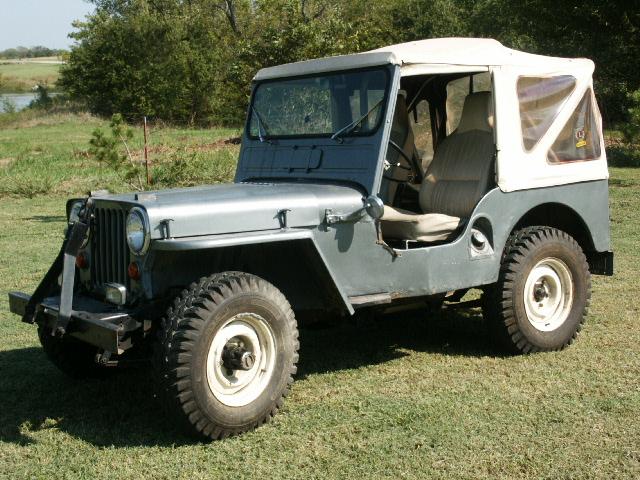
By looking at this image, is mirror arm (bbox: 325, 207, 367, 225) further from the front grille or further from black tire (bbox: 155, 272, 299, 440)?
the front grille

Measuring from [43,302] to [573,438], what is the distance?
118 inches

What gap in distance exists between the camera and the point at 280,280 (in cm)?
509

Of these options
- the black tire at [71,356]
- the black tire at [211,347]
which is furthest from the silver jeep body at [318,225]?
the black tire at [71,356]

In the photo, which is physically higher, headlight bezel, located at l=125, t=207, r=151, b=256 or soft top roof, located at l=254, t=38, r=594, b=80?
soft top roof, located at l=254, t=38, r=594, b=80

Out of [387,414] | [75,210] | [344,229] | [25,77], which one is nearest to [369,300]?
[344,229]

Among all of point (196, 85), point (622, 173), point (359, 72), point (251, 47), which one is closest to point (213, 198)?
point (359, 72)

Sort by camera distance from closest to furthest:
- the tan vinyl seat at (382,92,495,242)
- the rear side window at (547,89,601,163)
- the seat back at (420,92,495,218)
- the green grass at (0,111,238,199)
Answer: the tan vinyl seat at (382,92,495,242) < the seat back at (420,92,495,218) < the rear side window at (547,89,601,163) < the green grass at (0,111,238,199)

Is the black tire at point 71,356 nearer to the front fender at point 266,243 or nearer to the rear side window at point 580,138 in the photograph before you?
the front fender at point 266,243

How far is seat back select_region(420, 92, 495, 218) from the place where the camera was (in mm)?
5793

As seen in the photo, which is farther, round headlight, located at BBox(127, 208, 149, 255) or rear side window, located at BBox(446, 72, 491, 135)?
rear side window, located at BBox(446, 72, 491, 135)

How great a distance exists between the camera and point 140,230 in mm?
4398

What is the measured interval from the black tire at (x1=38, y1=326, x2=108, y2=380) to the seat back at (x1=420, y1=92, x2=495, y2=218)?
2479 mm

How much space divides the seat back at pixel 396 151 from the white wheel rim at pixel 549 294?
1112 millimetres

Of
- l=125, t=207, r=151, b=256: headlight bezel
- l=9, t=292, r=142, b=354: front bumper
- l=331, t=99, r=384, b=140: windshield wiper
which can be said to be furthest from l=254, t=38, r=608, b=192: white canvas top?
l=9, t=292, r=142, b=354: front bumper
